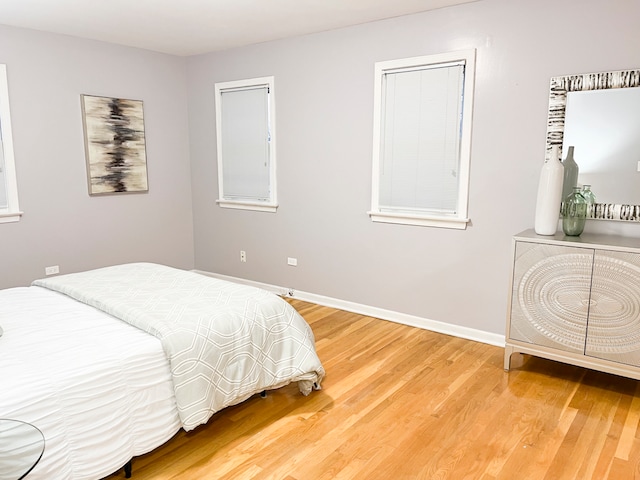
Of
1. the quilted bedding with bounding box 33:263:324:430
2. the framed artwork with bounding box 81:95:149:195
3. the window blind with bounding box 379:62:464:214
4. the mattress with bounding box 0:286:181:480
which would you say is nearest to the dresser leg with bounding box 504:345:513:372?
the window blind with bounding box 379:62:464:214

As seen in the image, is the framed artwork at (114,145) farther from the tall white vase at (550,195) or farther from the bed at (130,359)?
the tall white vase at (550,195)

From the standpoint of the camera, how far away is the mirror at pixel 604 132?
2.80 metres

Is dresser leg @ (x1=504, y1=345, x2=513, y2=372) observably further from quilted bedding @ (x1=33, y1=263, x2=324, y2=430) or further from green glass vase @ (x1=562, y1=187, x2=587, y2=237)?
quilted bedding @ (x1=33, y1=263, x2=324, y2=430)

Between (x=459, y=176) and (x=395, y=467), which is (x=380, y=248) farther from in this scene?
(x=395, y=467)

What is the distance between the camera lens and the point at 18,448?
1.42 meters

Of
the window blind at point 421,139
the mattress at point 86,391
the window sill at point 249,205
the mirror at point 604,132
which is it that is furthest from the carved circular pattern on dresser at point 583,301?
the window sill at point 249,205

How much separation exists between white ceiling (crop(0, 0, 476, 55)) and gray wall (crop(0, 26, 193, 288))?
257mm

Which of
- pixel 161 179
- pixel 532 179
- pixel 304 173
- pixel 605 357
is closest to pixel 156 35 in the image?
pixel 161 179

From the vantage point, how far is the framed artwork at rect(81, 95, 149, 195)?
14.3 feet

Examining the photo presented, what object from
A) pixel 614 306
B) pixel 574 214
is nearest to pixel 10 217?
pixel 574 214

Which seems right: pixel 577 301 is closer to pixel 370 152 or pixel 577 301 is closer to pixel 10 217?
pixel 370 152

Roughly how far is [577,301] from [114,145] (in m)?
4.10

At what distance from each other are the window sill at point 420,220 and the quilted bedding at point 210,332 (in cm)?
146

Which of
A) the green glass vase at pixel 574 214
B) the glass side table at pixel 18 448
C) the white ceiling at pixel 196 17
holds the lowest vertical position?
the glass side table at pixel 18 448
